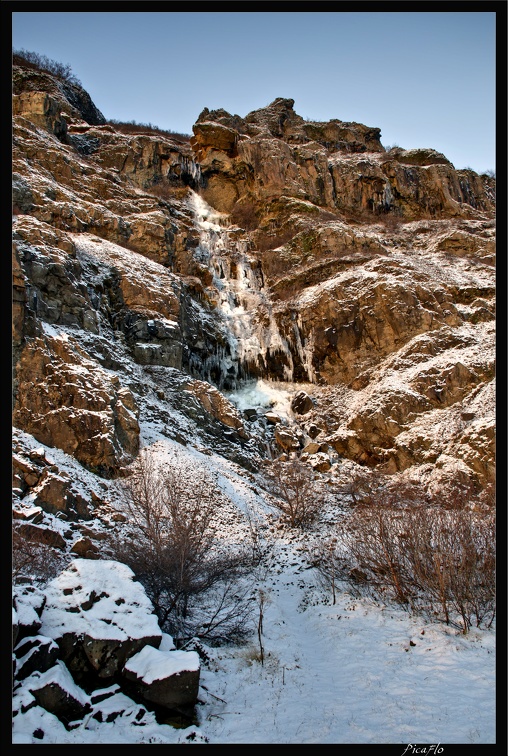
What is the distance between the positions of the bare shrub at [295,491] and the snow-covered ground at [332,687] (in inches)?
188

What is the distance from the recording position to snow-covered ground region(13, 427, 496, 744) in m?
7.26

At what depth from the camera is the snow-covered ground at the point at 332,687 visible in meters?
7.26

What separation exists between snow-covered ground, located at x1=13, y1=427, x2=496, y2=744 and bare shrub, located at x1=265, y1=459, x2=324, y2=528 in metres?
4.77

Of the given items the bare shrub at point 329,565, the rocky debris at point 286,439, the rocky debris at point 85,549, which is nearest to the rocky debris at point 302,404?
the rocky debris at point 286,439

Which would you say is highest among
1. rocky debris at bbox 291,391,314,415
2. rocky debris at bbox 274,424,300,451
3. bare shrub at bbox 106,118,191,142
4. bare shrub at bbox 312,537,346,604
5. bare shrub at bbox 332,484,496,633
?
bare shrub at bbox 106,118,191,142

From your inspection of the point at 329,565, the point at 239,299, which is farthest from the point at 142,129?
the point at 329,565

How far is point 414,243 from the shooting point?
1690 inches

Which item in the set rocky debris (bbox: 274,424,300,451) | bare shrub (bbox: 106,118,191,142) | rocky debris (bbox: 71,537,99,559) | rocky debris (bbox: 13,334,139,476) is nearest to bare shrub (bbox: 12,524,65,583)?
rocky debris (bbox: 71,537,99,559)

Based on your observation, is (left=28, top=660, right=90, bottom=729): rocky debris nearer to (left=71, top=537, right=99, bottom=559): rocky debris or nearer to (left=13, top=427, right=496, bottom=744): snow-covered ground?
(left=13, top=427, right=496, bottom=744): snow-covered ground

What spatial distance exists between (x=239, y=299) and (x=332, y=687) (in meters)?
30.7

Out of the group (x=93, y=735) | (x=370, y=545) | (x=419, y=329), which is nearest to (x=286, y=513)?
(x=370, y=545)

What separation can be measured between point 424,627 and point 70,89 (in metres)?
73.2

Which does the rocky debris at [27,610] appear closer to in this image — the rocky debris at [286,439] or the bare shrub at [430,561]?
the bare shrub at [430,561]

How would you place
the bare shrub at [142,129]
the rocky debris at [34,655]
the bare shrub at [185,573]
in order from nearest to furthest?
the rocky debris at [34,655]
the bare shrub at [185,573]
the bare shrub at [142,129]
